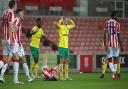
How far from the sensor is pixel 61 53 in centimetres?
2155

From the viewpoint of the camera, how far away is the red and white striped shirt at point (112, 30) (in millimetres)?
22188

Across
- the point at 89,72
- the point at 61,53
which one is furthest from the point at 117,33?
the point at 89,72

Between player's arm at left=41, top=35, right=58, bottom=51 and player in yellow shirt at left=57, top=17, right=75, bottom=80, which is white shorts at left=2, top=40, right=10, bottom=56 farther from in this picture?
player's arm at left=41, top=35, right=58, bottom=51

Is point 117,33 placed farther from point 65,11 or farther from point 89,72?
point 65,11

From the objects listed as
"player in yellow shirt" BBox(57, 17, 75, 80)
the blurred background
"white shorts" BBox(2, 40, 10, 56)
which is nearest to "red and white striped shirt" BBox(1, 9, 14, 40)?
"white shorts" BBox(2, 40, 10, 56)

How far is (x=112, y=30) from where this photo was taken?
22.3 meters

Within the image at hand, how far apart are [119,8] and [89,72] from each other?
14.8 ft

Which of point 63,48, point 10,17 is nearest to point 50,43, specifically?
point 63,48

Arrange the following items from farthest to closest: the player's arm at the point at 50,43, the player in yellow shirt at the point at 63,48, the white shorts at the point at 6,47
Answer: the player's arm at the point at 50,43
the player in yellow shirt at the point at 63,48
the white shorts at the point at 6,47

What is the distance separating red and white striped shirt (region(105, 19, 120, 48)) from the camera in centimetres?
2219

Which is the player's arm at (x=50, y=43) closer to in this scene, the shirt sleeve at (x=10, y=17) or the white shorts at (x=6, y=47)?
the white shorts at (x=6, y=47)

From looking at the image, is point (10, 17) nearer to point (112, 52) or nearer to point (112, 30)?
point (112, 30)

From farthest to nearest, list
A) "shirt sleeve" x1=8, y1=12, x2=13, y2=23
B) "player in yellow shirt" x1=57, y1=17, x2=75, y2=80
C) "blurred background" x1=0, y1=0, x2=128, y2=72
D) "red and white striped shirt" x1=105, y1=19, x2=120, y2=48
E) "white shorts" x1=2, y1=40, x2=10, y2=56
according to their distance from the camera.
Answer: "blurred background" x1=0, y1=0, x2=128, y2=72 < "red and white striped shirt" x1=105, y1=19, x2=120, y2=48 < "player in yellow shirt" x1=57, y1=17, x2=75, y2=80 < "white shorts" x1=2, y1=40, x2=10, y2=56 < "shirt sleeve" x1=8, y1=12, x2=13, y2=23

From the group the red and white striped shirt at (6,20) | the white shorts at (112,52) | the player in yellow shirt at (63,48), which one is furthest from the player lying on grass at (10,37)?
the white shorts at (112,52)
